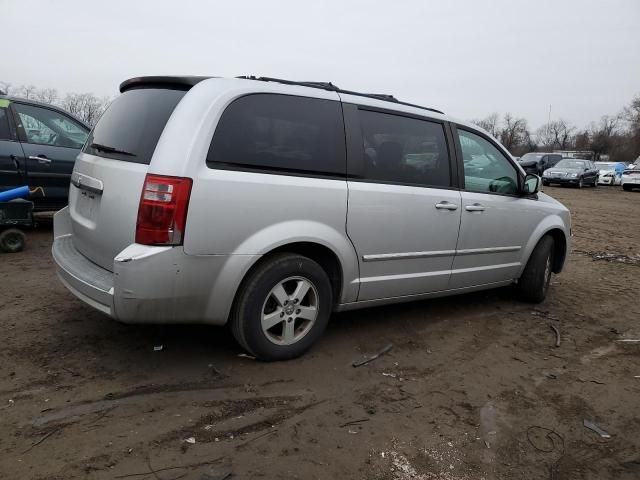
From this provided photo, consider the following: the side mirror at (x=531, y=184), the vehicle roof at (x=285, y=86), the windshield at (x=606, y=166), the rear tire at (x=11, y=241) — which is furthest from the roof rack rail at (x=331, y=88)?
the windshield at (x=606, y=166)

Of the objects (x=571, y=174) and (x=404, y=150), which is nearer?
(x=404, y=150)

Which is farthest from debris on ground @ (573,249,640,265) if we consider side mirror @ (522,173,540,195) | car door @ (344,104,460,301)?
car door @ (344,104,460,301)

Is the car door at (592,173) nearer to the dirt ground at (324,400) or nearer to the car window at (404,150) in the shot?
the dirt ground at (324,400)

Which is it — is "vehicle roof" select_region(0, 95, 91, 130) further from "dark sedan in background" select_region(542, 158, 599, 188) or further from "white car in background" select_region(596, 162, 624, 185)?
"white car in background" select_region(596, 162, 624, 185)

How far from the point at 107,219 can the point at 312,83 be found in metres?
1.68

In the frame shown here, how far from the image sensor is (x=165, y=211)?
2.74 metres

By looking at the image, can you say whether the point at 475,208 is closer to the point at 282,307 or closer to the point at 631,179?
the point at 282,307

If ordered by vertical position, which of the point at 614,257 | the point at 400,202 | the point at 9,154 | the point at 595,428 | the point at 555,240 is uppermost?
Answer: the point at 9,154

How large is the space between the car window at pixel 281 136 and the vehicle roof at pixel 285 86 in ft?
0.24

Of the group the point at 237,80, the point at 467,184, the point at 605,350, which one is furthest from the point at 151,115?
the point at 605,350

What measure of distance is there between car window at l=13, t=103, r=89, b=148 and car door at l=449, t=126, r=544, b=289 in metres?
5.23

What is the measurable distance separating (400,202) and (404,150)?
453 mm

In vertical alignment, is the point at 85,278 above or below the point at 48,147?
below

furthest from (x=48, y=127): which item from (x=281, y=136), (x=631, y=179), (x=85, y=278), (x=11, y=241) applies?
(x=631, y=179)
